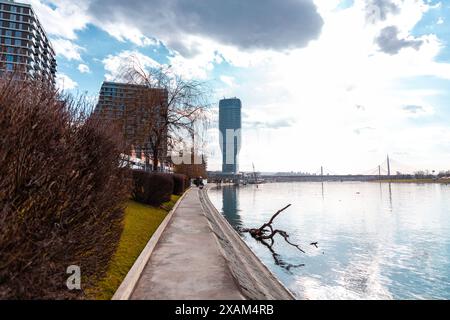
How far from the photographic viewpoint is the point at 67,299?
3623 millimetres

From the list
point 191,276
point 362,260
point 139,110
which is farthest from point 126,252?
point 139,110

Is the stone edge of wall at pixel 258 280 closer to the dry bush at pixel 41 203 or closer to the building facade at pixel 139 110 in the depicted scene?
the dry bush at pixel 41 203

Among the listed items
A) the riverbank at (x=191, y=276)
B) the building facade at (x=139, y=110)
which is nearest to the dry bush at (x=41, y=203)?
the riverbank at (x=191, y=276)

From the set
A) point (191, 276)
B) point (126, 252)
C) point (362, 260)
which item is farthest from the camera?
point (362, 260)

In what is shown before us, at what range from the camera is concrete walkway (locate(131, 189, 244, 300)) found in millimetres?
5025

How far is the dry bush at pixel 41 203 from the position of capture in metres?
2.96

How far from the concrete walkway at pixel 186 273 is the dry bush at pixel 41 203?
3.90 feet

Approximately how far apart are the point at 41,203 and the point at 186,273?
11.6 ft

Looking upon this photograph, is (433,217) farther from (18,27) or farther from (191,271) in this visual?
(18,27)

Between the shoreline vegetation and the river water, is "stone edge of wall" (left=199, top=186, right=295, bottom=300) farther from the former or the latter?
the shoreline vegetation

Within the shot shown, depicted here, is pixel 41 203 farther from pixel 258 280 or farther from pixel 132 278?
pixel 258 280

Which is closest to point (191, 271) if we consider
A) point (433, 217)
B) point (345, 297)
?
point (345, 297)

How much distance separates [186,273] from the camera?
6.12 meters

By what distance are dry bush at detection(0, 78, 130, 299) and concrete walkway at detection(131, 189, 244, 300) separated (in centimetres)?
119
